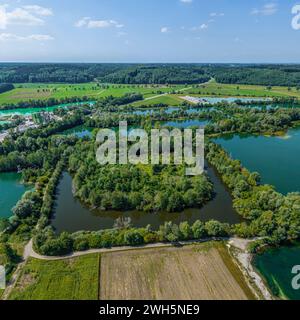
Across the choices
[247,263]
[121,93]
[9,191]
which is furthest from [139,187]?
[121,93]

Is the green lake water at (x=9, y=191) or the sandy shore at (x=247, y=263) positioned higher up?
the green lake water at (x=9, y=191)

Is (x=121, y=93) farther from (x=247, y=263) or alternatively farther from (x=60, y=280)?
(x=247, y=263)

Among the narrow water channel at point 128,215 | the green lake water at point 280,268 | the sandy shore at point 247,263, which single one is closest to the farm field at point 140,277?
the sandy shore at point 247,263

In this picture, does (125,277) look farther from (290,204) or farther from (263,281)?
(290,204)

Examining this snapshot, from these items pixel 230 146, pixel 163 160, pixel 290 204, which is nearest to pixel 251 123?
pixel 230 146

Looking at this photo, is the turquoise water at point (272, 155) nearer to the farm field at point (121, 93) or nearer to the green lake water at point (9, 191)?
the green lake water at point (9, 191)

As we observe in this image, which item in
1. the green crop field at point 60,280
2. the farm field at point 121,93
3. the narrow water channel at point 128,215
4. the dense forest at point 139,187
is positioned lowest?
the green crop field at point 60,280
